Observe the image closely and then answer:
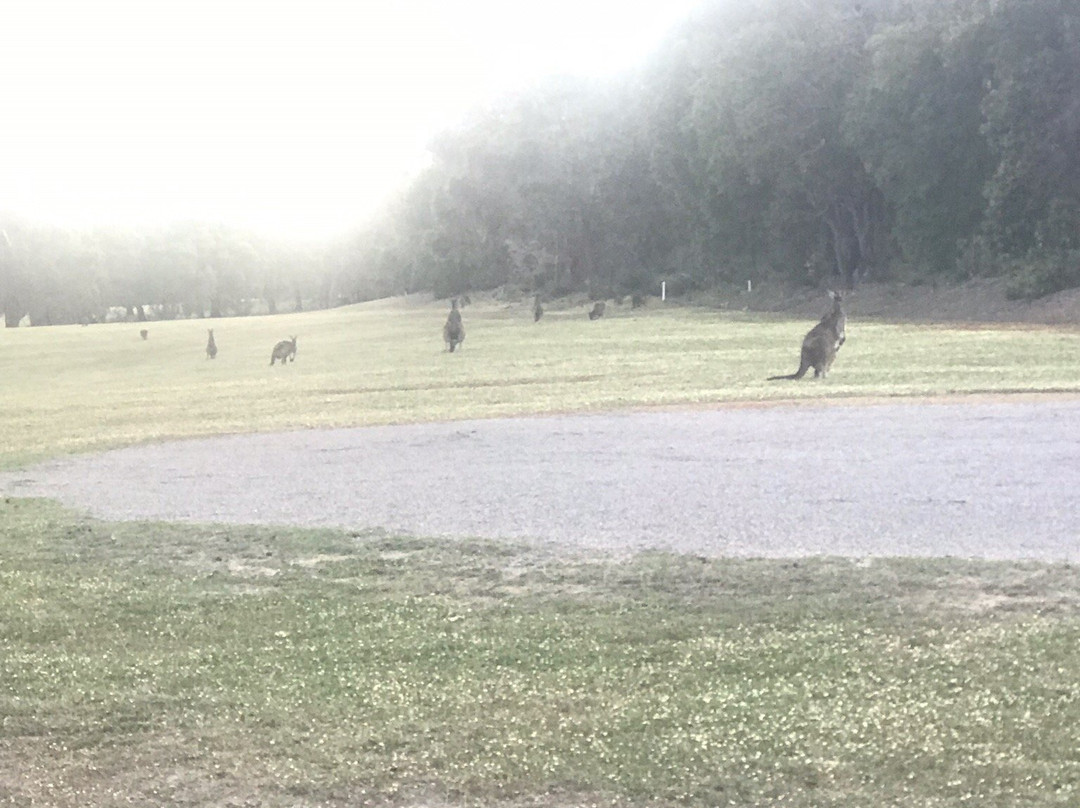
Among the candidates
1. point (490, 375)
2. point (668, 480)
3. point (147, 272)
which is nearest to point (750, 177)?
point (490, 375)

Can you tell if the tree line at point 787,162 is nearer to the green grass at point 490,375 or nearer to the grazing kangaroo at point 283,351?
the green grass at point 490,375

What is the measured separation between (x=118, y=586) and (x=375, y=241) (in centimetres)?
6945

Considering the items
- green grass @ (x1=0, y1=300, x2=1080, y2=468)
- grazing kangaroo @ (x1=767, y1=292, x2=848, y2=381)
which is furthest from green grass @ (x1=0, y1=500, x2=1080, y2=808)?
grazing kangaroo @ (x1=767, y1=292, x2=848, y2=381)

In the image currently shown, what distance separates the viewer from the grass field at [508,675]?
4.38 metres

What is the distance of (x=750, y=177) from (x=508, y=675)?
4226cm

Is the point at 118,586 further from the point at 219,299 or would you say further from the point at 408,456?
the point at 219,299

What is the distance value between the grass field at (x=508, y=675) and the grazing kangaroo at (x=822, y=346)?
39.4ft

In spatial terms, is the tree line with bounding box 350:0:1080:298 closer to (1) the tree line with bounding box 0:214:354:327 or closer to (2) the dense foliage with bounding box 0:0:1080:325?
(2) the dense foliage with bounding box 0:0:1080:325

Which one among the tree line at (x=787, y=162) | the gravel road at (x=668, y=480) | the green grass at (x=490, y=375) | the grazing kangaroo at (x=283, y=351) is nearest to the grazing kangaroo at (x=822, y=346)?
the green grass at (x=490, y=375)

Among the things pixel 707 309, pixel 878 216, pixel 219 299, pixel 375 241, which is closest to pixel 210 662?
pixel 707 309

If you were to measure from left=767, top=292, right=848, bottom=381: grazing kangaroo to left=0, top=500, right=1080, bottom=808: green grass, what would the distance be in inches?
493

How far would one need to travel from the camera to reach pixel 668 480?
10875 mm

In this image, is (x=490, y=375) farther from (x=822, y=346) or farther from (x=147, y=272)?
(x=147, y=272)

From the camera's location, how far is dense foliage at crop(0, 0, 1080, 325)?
127 feet
